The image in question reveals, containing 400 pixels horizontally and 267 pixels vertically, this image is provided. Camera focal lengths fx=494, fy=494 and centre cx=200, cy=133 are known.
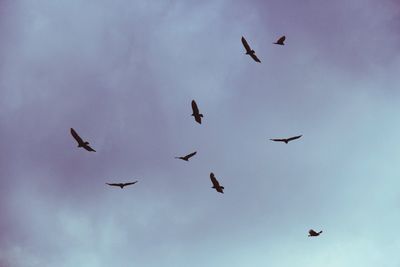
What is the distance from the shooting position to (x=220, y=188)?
2977 inches

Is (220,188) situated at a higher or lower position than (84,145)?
lower

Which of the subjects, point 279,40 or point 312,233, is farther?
point 279,40

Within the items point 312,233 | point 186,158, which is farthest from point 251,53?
point 312,233

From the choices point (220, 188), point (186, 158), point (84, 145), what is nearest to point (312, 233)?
point (220, 188)

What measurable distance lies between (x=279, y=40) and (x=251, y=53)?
6.10 metres

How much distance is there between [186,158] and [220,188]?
7480mm

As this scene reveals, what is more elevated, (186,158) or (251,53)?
(251,53)

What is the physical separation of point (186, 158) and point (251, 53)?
63.7 feet

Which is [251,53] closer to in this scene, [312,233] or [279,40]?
[279,40]

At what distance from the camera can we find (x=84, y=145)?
78062 mm

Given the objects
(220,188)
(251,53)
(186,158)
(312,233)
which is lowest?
(312,233)

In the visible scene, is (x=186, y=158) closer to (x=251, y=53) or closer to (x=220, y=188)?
(x=220, y=188)

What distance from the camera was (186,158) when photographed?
7850 cm

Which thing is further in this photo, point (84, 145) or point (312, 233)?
point (84, 145)
